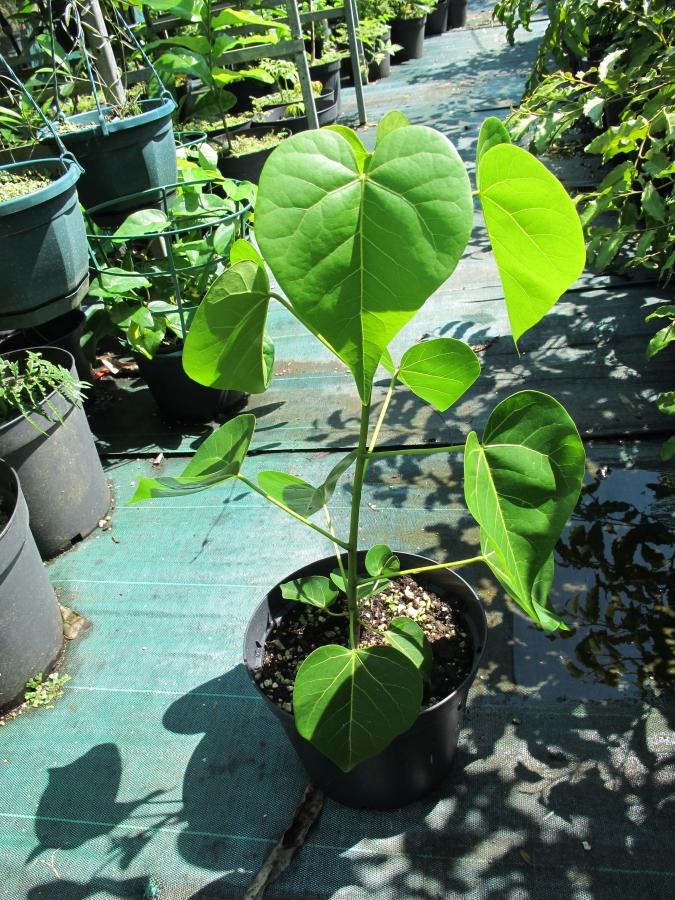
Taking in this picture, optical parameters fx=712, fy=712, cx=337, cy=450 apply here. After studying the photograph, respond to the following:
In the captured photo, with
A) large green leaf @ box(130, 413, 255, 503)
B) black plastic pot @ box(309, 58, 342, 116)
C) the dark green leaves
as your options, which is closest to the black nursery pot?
large green leaf @ box(130, 413, 255, 503)

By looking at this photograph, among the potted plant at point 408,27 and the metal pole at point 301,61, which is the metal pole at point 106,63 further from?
the potted plant at point 408,27

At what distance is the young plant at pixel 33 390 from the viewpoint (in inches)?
78.7

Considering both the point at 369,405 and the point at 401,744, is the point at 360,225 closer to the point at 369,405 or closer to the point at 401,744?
the point at 369,405

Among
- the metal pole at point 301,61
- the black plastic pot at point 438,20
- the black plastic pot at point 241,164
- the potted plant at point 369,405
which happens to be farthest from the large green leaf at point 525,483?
the black plastic pot at point 438,20

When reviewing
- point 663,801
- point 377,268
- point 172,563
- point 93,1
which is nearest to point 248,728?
point 172,563

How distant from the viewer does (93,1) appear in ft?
9.71

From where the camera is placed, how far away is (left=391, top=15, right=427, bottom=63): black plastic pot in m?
8.57

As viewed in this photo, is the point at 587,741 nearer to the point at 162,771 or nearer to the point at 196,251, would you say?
the point at 162,771

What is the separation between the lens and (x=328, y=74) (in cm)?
654

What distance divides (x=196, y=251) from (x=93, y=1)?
1280mm

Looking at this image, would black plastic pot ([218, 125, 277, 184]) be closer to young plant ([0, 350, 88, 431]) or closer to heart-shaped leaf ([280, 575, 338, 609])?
young plant ([0, 350, 88, 431])

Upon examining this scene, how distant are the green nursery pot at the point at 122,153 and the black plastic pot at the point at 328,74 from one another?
4.03 meters

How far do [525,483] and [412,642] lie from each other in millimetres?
509

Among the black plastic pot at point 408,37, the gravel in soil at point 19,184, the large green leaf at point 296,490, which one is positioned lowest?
the large green leaf at point 296,490
